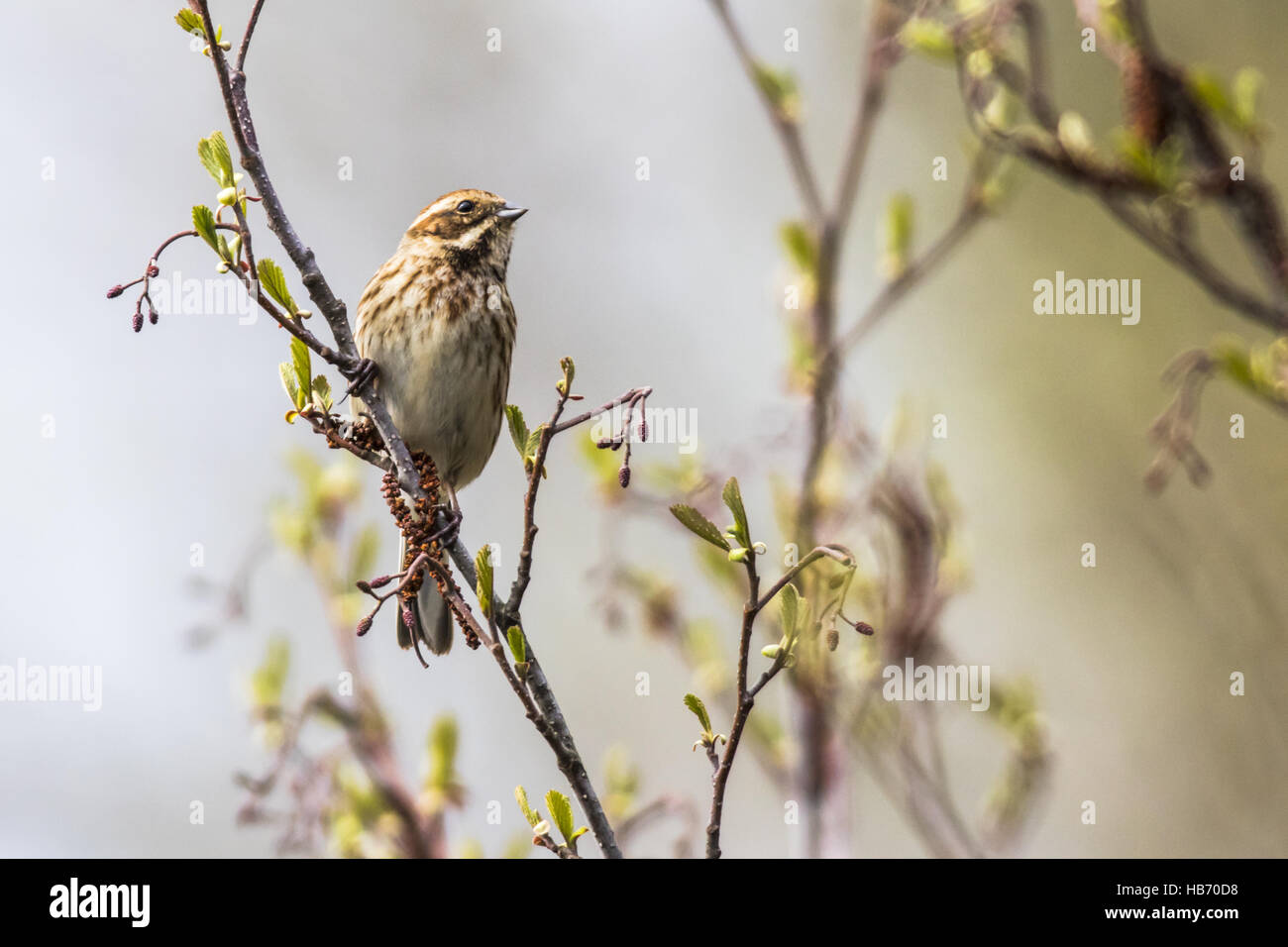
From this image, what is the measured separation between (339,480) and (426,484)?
178 cm

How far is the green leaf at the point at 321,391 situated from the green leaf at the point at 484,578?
2.29ft

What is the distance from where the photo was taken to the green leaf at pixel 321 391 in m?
3.57

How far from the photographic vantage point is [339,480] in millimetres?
5586

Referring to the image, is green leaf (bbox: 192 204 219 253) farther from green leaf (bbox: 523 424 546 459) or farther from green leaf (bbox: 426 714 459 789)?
green leaf (bbox: 426 714 459 789)

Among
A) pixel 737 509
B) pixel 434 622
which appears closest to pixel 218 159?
pixel 737 509

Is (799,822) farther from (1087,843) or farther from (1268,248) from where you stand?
(1087,843)

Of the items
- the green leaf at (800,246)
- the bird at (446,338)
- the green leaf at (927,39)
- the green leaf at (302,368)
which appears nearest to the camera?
the green leaf at (302,368)

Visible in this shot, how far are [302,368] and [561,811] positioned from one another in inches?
51.1

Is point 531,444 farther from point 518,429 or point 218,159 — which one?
point 218,159

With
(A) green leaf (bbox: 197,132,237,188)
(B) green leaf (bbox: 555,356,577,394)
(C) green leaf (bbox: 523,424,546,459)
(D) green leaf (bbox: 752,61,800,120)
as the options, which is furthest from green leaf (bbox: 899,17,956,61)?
(A) green leaf (bbox: 197,132,237,188)

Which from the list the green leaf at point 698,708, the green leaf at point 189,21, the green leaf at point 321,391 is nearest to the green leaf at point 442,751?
the green leaf at point 321,391

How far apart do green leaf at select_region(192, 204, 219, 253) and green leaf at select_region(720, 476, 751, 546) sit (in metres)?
1.31

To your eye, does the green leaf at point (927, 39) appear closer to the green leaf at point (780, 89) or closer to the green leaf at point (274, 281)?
the green leaf at point (780, 89)

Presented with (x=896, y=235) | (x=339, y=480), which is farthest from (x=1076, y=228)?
(x=339, y=480)
